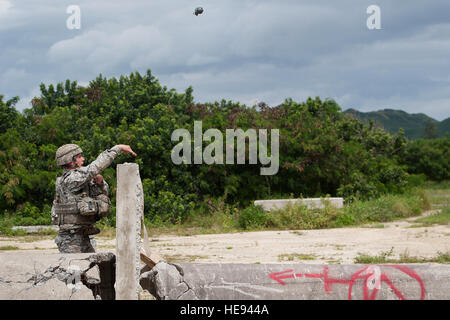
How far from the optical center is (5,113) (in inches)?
691

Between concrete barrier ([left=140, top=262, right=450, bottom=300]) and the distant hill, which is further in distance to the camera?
the distant hill

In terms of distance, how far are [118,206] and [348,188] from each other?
1384 centimetres

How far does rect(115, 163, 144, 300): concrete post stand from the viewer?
4.22m

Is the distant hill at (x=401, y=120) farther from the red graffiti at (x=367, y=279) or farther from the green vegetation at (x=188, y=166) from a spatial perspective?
the red graffiti at (x=367, y=279)

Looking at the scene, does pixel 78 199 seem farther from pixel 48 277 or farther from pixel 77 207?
pixel 48 277

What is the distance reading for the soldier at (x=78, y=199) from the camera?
16.5ft

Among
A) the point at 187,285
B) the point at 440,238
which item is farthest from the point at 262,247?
the point at 187,285

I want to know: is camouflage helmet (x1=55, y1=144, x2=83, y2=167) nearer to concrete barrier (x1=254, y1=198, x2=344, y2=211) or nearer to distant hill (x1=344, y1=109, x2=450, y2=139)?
concrete barrier (x1=254, y1=198, x2=344, y2=211)

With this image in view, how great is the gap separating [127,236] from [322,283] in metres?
1.73

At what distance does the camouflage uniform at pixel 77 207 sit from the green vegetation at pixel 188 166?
809 centimetres

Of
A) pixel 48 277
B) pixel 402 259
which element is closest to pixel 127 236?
pixel 48 277

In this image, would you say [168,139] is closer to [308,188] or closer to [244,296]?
[308,188]

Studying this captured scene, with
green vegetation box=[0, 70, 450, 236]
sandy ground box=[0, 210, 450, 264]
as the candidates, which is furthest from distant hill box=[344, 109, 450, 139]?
sandy ground box=[0, 210, 450, 264]

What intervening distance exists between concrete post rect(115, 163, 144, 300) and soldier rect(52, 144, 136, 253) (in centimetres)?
82
